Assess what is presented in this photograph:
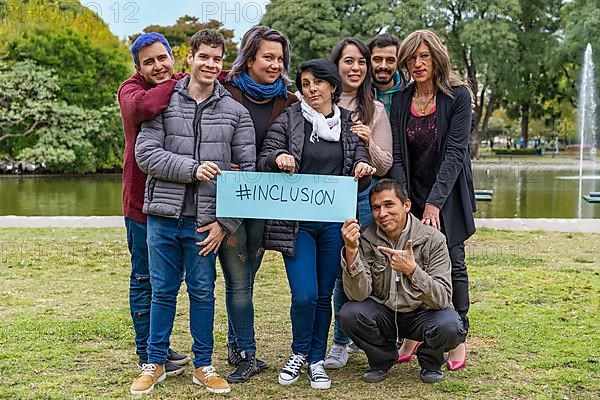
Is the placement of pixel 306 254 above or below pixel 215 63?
below

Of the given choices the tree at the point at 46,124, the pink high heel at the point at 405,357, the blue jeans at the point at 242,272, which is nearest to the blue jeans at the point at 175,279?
the blue jeans at the point at 242,272

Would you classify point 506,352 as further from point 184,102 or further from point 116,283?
point 116,283

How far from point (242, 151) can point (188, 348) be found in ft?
4.93

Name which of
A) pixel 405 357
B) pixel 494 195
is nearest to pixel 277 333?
pixel 405 357

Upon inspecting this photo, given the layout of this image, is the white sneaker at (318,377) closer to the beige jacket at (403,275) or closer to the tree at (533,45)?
the beige jacket at (403,275)

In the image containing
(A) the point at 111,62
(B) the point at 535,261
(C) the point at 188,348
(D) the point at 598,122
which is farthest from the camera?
(D) the point at 598,122

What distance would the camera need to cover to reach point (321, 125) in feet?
12.2

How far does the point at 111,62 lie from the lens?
2866 centimetres

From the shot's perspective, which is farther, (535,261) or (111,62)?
(111,62)

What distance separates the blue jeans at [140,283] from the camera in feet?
12.6

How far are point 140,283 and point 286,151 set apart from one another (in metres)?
1.06

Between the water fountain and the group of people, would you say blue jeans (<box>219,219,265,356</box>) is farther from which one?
the water fountain

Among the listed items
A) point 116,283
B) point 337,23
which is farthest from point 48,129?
point 116,283

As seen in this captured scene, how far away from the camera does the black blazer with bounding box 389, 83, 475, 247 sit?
4.00m
